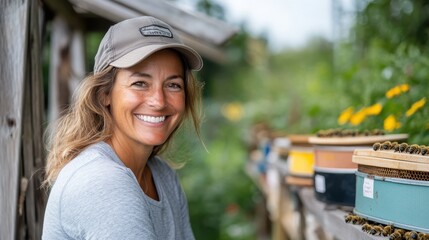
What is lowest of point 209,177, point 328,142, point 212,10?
point 209,177

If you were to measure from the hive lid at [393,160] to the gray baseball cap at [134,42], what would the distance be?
0.65 metres

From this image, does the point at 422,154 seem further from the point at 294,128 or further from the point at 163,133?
the point at 294,128

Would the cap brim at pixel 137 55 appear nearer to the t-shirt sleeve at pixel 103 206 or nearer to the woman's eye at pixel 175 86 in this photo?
the woman's eye at pixel 175 86

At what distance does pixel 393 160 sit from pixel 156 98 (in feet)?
2.45

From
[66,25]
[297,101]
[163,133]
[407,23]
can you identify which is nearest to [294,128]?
[297,101]

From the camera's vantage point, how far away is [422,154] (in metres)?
1.68

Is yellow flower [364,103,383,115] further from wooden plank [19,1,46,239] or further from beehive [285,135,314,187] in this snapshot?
wooden plank [19,1,46,239]

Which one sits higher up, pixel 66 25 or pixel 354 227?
pixel 66 25

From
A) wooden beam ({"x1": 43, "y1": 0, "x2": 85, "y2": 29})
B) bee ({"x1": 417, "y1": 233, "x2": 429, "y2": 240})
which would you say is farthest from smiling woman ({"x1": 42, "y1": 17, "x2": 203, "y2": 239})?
wooden beam ({"x1": 43, "y1": 0, "x2": 85, "y2": 29})

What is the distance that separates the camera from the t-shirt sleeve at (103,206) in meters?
1.60

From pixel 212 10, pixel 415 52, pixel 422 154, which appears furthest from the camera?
pixel 212 10

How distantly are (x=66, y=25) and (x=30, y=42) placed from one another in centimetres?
191

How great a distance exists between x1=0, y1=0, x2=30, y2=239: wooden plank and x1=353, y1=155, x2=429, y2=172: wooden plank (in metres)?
1.22

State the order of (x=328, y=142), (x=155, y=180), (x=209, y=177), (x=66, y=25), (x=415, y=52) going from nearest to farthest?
(x=155, y=180) < (x=328, y=142) < (x=415, y=52) < (x=66, y=25) < (x=209, y=177)
